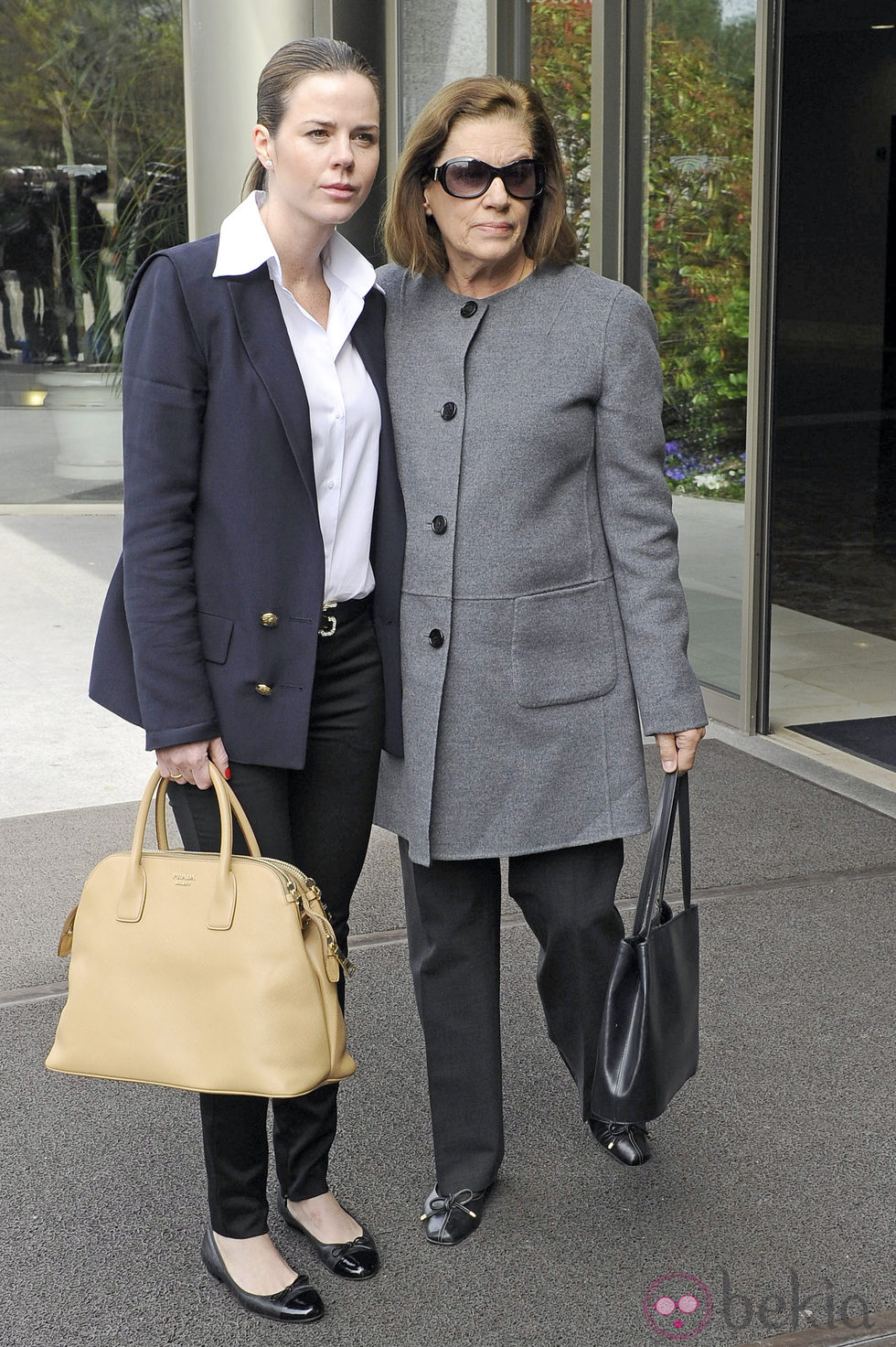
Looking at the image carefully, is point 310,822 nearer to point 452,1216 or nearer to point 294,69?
point 452,1216

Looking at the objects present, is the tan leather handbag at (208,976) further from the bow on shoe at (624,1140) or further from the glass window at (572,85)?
the glass window at (572,85)

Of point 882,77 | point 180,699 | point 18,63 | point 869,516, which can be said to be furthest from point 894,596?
point 882,77

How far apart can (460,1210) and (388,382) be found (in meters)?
1.42

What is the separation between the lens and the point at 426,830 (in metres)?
2.52

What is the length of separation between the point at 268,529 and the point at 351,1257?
1216 mm

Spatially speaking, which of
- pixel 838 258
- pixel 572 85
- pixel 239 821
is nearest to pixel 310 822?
pixel 239 821

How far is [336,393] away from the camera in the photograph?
7.54 feet

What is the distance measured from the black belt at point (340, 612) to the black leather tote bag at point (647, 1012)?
0.59 meters

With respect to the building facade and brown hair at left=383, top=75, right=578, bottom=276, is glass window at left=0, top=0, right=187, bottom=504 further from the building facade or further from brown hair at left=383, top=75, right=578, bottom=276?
brown hair at left=383, top=75, right=578, bottom=276

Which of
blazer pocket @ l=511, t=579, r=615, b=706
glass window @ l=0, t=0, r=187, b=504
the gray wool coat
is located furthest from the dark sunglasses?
glass window @ l=0, t=0, r=187, b=504

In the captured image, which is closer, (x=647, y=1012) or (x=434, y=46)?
(x=647, y=1012)

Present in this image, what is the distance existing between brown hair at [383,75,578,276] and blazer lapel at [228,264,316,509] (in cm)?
35

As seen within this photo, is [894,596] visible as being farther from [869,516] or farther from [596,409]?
[596,409]

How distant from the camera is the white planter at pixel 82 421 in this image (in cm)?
1229
